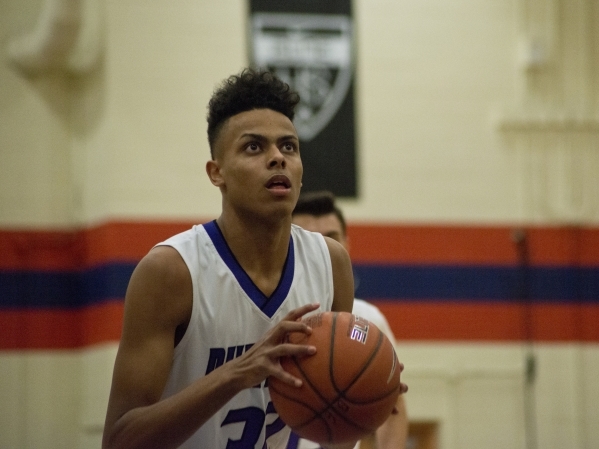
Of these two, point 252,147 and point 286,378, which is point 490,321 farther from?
point 286,378

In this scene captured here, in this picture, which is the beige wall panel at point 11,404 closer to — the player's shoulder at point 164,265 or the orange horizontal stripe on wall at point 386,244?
the orange horizontal stripe on wall at point 386,244

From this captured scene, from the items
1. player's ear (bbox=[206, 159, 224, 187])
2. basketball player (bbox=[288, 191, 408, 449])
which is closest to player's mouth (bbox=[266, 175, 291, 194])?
player's ear (bbox=[206, 159, 224, 187])

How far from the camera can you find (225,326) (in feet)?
10.9

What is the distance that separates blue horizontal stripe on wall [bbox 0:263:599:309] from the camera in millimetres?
8203

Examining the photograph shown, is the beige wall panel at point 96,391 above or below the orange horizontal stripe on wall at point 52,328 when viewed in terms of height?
below

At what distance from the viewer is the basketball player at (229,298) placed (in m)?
2.98

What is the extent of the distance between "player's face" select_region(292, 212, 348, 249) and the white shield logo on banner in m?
3.15

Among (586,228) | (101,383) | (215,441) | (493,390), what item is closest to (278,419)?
(215,441)

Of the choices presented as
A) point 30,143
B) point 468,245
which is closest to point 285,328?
point 468,245

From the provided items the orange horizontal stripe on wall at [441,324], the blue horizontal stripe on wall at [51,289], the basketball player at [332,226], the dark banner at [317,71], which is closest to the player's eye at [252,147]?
the basketball player at [332,226]

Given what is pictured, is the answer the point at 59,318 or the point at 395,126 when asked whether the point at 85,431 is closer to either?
the point at 59,318

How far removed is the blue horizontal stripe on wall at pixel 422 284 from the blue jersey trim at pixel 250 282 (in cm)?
469

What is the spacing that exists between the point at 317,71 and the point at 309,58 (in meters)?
0.14

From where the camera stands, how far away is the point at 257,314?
11.1 ft
